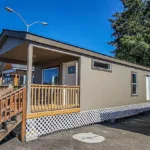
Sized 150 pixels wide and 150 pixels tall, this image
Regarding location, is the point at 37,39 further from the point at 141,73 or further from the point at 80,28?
the point at 80,28

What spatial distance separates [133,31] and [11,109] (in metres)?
17.0

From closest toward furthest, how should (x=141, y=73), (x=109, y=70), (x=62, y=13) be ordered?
(x=109, y=70)
(x=141, y=73)
(x=62, y=13)

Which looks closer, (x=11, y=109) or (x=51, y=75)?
(x=11, y=109)

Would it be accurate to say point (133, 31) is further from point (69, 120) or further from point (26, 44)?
point (26, 44)

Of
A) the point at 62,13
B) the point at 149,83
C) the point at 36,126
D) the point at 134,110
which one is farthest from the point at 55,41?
the point at 62,13

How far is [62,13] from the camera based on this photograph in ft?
64.6

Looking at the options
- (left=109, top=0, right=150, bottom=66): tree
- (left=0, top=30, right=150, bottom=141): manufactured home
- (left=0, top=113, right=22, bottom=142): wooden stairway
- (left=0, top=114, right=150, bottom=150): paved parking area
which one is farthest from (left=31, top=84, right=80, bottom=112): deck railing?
(left=109, top=0, right=150, bottom=66): tree

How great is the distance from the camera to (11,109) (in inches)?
207

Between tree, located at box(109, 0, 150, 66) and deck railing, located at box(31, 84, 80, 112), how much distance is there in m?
11.0

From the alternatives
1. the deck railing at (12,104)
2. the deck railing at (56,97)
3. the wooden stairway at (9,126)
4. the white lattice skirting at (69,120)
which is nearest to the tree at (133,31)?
the white lattice skirting at (69,120)

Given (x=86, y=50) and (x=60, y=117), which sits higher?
(x=86, y=50)

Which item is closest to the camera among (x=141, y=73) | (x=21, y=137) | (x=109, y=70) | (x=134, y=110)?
(x=21, y=137)

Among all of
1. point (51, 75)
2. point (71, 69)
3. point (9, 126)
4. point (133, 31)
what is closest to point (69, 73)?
point (71, 69)

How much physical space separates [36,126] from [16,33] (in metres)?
3.28
